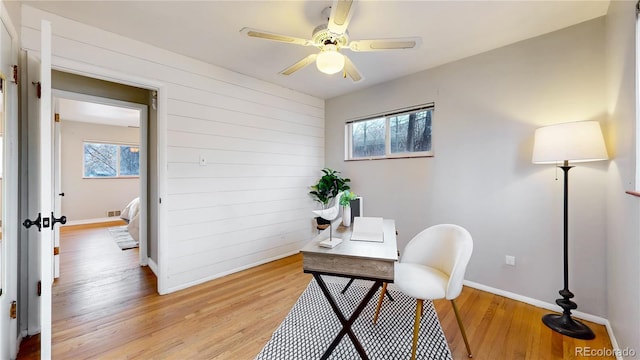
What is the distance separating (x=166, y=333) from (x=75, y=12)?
266 cm

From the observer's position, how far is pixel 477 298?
250 centimetres

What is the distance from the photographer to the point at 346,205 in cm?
208

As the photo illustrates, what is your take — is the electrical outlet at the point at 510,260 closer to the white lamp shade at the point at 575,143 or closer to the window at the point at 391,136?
the white lamp shade at the point at 575,143

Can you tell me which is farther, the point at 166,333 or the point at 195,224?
the point at 195,224

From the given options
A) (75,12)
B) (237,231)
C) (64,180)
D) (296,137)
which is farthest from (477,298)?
(64,180)

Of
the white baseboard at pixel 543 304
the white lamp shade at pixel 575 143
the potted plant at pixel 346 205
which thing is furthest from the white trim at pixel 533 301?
the potted plant at pixel 346 205

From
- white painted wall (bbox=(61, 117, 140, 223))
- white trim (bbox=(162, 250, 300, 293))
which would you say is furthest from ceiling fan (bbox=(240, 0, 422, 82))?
white painted wall (bbox=(61, 117, 140, 223))

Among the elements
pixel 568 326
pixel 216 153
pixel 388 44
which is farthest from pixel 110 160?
pixel 568 326

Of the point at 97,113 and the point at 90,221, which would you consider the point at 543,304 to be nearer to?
the point at 97,113

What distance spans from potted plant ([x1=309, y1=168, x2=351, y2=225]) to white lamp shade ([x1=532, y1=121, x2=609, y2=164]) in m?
2.42

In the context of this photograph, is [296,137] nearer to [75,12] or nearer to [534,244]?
[75,12]

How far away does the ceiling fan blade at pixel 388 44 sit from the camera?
164cm

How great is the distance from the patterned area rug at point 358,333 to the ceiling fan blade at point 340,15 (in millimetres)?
2130

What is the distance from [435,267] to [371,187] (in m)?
1.81
